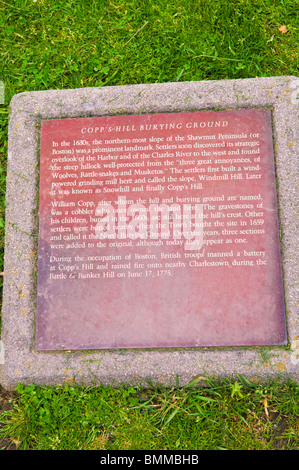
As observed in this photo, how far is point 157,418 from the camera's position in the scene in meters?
2.06

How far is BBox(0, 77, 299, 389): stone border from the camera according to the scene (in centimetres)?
199

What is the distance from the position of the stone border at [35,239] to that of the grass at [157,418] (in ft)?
0.33

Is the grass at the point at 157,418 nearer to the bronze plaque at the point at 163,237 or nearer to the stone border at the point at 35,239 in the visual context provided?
the stone border at the point at 35,239

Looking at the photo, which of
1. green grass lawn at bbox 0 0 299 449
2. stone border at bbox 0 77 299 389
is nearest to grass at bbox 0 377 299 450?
stone border at bbox 0 77 299 389

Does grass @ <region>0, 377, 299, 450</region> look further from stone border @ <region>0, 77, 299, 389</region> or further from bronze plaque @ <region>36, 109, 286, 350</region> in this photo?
bronze plaque @ <region>36, 109, 286, 350</region>

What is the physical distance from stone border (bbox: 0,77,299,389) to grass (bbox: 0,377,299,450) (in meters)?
0.10

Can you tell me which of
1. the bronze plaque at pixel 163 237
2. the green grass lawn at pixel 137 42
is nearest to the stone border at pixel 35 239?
the bronze plaque at pixel 163 237

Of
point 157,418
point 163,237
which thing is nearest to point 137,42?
point 163,237

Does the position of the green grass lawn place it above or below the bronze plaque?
above

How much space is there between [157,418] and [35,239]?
133 cm

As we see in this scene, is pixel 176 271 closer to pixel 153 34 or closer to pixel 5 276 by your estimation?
pixel 5 276

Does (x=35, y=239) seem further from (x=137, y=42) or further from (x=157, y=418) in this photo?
(x=137, y=42)

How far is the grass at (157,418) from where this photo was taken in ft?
6.54

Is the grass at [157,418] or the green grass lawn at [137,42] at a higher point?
the green grass lawn at [137,42]
